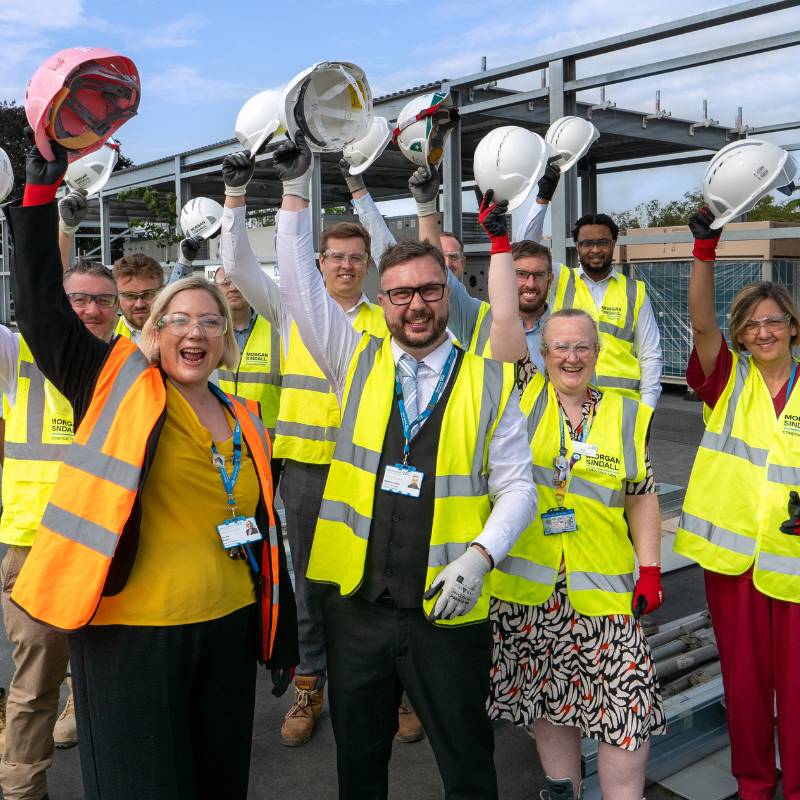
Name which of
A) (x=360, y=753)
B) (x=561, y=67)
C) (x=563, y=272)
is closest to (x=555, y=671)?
(x=360, y=753)

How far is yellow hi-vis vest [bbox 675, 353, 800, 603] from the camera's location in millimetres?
2943

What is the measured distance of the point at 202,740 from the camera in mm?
2303

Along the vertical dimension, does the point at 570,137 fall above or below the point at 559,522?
above

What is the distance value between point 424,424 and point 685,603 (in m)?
3.48

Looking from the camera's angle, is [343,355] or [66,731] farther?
[66,731]

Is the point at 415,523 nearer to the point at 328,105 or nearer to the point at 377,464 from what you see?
the point at 377,464

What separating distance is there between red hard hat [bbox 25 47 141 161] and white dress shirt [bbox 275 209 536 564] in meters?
0.71

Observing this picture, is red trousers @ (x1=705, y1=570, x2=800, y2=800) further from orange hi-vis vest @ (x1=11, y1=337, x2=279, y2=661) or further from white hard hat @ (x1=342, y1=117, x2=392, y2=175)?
white hard hat @ (x1=342, y1=117, x2=392, y2=175)

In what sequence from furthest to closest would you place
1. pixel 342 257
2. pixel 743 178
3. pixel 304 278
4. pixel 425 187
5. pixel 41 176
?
pixel 342 257 < pixel 425 187 < pixel 743 178 < pixel 304 278 < pixel 41 176

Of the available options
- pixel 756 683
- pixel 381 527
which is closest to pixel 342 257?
pixel 381 527

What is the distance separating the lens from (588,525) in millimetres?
2854

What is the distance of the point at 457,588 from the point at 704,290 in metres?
1.66

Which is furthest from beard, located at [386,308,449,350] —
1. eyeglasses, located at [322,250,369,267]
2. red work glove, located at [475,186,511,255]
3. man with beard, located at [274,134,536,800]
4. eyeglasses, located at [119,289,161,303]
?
eyeglasses, located at [119,289,161,303]

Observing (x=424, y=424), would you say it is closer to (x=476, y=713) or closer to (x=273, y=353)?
(x=476, y=713)
